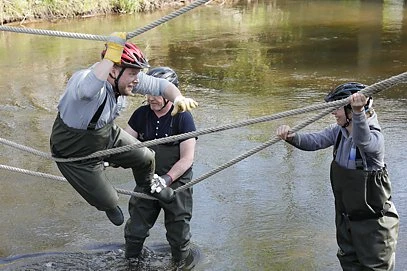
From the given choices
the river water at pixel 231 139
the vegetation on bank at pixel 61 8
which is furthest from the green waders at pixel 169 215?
the vegetation on bank at pixel 61 8

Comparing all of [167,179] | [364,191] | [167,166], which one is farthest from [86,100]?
[364,191]

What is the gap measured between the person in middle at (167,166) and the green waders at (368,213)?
112cm

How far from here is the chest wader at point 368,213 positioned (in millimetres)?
3682

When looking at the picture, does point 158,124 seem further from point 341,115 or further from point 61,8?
point 61,8

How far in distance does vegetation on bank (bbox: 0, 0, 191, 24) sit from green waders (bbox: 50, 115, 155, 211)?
55.0 ft

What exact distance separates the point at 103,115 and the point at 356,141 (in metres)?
1.44

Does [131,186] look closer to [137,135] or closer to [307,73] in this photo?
[137,135]

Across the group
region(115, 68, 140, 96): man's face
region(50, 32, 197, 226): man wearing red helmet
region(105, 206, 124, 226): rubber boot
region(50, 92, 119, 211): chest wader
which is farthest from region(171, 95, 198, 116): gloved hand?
region(105, 206, 124, 226): rubber boot

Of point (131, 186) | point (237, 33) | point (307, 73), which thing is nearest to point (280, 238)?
point (131, 186)

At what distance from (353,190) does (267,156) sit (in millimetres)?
3623

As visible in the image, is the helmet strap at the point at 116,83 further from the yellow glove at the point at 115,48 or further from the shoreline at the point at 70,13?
the shoreline at the point at 70,13

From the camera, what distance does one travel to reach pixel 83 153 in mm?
3812

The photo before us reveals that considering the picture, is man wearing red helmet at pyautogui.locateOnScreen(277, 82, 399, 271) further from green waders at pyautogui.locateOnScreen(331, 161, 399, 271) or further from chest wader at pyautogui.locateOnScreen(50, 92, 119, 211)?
chest wader at pyautogui.locateOnScreen(50, 92, 119, 211)

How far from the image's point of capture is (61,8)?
21.4m
